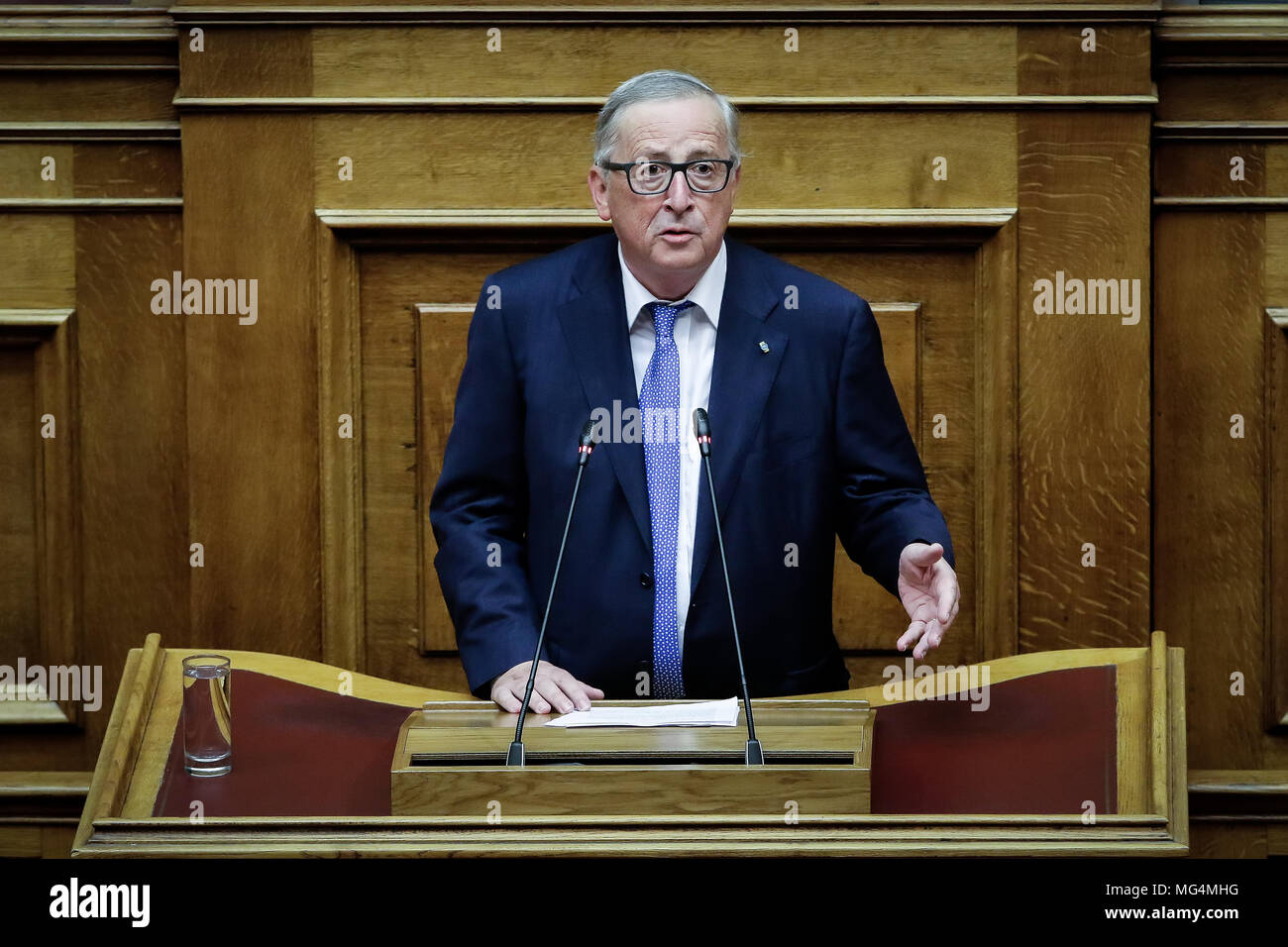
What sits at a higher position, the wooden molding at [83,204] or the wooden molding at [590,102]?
the wooden molding at [590,102]

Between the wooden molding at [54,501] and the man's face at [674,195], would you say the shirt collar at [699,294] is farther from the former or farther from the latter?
the wooden molding at [54,501]

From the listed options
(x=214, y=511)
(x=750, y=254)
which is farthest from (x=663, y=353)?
(x=214, y=511)

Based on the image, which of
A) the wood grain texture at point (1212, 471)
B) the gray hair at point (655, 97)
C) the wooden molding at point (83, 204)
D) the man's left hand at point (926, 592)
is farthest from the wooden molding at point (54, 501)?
the wood grain texture at point (1212, 471)

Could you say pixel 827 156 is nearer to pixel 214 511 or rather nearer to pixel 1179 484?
pixel 1179 484

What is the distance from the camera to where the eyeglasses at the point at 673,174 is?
2596mm

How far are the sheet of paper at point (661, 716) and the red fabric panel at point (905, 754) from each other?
0.20 m

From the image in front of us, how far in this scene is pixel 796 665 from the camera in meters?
2.78

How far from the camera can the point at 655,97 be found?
2631 millimetres

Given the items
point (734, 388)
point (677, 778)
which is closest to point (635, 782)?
point (677, 778)

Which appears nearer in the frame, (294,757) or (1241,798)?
(294,757)

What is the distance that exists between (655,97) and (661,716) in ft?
3.08

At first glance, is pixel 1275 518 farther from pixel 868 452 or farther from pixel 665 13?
pixel 665 13

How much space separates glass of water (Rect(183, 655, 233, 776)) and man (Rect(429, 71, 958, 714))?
46 centimetres

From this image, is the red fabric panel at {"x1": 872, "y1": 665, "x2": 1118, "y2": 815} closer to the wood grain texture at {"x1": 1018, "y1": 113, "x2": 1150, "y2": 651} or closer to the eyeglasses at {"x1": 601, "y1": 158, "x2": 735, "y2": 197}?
the eyeglasses at {"x1": 601, "y1": 158, "x2": 735, "y2": 197}
